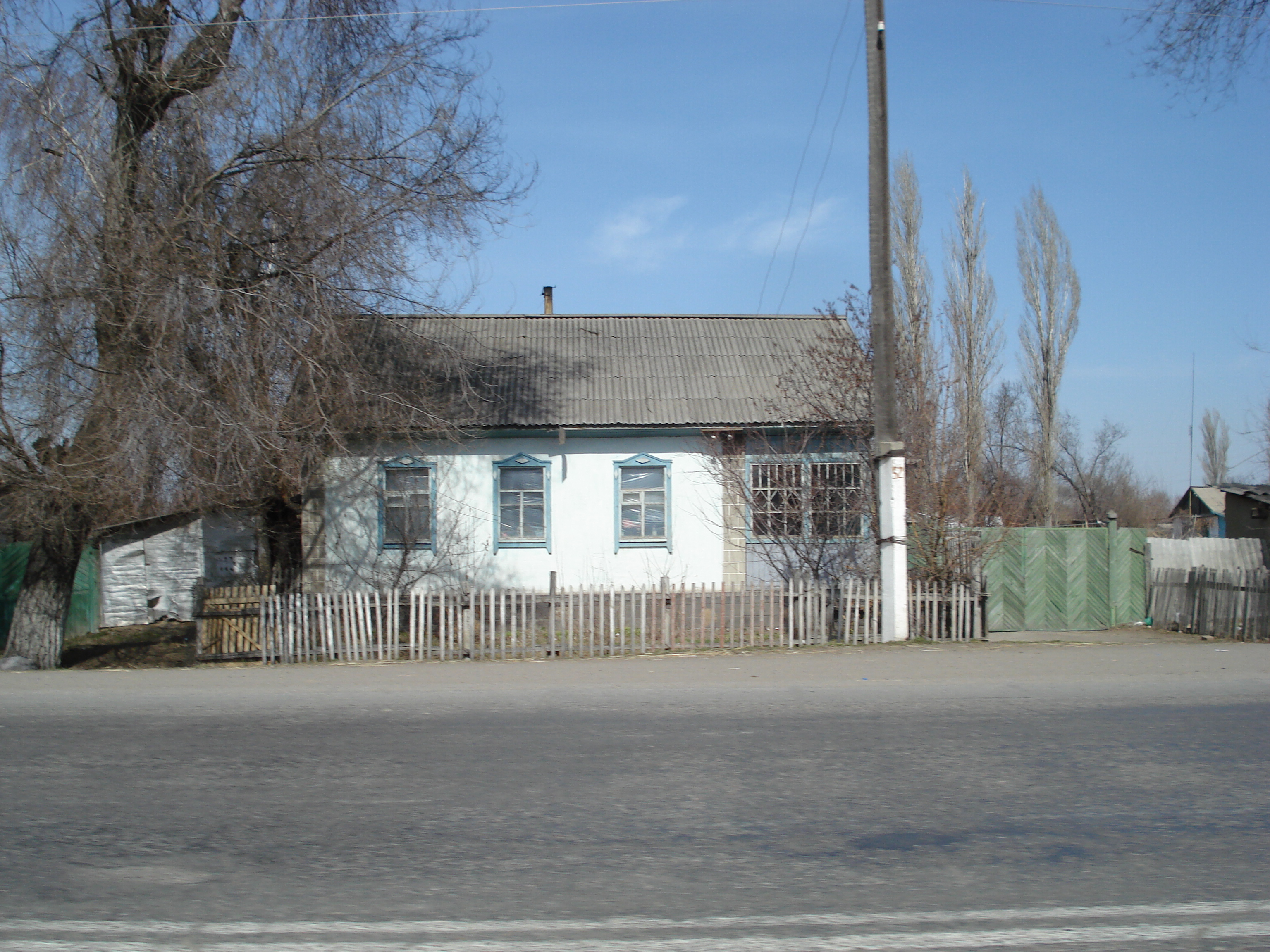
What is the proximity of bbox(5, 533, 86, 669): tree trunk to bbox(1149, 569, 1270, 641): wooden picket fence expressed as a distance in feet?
54.7

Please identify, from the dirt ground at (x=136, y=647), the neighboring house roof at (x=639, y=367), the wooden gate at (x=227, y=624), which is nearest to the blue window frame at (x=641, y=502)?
the neighboring house roof at (x=639, y=367)

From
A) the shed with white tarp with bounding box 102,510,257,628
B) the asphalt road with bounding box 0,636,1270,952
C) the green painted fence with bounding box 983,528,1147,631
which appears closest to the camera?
the asphalt road with bounding box 0,636,1270,952

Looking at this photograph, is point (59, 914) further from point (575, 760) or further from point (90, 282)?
point (90, 282)

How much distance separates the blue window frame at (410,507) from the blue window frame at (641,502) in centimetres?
331

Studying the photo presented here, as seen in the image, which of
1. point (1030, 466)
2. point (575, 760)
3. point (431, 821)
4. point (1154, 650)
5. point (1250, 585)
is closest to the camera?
point (431, 821)

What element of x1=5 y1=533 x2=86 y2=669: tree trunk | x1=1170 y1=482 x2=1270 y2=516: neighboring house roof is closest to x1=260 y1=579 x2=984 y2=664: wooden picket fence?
x1=5 y1=533 x2=86 y2=669: tree trunk

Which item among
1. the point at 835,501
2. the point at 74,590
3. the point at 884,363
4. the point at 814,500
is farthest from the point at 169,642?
the point at 884,363

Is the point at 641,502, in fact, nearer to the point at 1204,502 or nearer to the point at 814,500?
the point at 814,500

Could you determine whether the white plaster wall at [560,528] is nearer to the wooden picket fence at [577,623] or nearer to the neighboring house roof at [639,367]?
the neighboring house roof at [639,367]

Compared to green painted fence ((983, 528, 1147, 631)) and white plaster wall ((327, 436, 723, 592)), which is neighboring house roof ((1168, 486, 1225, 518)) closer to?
green painted fence ((983, 528, 1147, 631))

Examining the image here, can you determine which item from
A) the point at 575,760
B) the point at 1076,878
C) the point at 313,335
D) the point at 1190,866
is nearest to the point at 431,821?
the point at 575,760

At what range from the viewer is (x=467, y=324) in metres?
20.8

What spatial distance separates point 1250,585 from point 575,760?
12160mm

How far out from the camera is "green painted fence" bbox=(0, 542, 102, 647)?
17.0 metres
